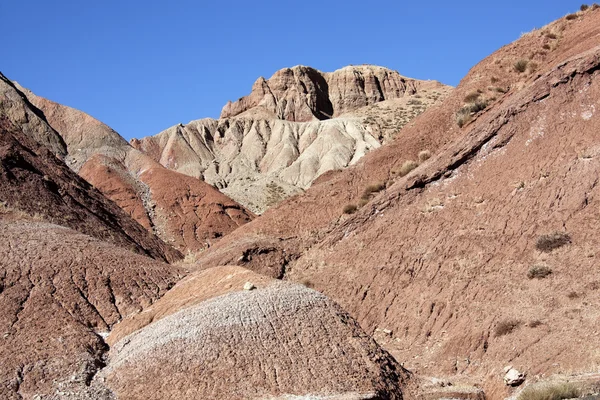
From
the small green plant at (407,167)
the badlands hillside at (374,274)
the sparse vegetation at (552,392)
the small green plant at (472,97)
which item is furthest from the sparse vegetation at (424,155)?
the sparse vegetation at (552,392)

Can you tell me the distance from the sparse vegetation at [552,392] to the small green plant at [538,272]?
494 cm

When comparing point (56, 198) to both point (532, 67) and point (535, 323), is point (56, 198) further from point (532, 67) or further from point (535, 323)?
point (535, 323)

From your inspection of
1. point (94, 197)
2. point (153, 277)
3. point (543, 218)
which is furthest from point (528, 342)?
point (94, 197)

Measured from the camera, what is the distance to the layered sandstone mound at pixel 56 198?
28891mm

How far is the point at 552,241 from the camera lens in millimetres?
18906

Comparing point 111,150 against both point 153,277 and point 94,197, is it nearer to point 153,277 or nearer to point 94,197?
point 94,197

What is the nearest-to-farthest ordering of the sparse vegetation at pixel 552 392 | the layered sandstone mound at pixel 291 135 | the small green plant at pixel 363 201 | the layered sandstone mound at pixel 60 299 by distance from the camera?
the sparse vegetation at pixel 552 392, the layered sandstone mound at pixel 60 299, the small green plant at pixel 363 201, the layered sandstone mound at pixel 291 135

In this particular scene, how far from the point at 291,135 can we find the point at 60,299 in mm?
68749

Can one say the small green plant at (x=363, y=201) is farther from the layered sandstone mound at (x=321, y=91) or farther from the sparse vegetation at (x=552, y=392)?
the layered sandstone mound at (x=321, y=91)

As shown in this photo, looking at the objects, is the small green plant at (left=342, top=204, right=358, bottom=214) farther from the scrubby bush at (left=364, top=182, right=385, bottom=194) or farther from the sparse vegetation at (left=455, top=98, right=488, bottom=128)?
the sparse vegetation at (left=455, top=98, right=488, bottom=128)

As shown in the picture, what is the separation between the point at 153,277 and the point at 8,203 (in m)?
8.13

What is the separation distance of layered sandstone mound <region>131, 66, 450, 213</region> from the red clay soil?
36.0 m

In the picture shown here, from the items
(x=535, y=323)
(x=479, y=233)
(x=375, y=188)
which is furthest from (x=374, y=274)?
(x=535, y=323)

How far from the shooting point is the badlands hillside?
1432 cm
